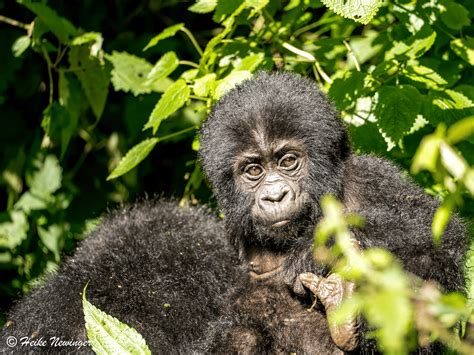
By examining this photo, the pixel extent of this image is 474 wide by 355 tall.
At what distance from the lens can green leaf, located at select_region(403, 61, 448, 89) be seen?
12.3 ft

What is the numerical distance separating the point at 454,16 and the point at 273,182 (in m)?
1.45

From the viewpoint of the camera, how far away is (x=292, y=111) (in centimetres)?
333

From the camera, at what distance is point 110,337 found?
2363 millimetres

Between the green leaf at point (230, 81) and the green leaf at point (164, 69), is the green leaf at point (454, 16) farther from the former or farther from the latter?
the green leaf at point (164, 69)

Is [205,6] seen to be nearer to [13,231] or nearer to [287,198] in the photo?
[287,198]

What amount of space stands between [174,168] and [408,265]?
130 inches

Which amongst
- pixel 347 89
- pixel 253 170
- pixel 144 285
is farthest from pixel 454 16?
pixel 144 285

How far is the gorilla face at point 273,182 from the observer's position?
3211mm

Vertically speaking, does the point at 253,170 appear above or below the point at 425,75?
above

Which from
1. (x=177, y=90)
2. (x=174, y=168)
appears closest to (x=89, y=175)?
(x=174, y=168)

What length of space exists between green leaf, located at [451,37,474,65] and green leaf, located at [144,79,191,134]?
1.44m

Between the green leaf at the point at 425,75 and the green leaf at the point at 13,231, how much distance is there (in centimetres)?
302

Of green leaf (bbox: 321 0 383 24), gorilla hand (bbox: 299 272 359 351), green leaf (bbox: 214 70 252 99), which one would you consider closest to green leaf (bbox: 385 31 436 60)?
green leaf (bbox: 321 0 383 24)

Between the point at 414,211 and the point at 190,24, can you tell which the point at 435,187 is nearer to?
the point at 414,211
